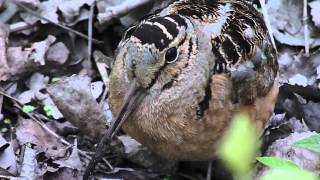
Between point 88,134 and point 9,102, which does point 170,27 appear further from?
point 9,102

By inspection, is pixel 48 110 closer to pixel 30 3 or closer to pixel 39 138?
pixel 39 138

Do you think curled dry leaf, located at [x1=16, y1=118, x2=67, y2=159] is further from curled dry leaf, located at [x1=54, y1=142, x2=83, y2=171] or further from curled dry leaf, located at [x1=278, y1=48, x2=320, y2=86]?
curled dry leaf, located at [x1=278, y1=48, x2=320, y2=86]

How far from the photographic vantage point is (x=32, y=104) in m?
3.55

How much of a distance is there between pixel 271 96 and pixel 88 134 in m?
1.11

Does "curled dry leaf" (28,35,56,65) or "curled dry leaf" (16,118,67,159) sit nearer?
"curled dry leaf" (16,118,67,159)

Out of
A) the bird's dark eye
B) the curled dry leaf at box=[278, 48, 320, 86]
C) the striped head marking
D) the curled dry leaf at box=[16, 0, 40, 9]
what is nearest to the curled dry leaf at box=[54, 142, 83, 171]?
the striped head marking

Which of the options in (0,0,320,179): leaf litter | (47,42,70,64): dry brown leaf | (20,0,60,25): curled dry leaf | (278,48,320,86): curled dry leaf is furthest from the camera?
(20,0,60,25): curled dry leaf

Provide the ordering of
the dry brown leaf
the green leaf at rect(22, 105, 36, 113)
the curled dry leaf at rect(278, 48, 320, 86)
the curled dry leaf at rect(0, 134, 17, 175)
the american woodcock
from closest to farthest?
the american woodcock → the curled dry leaf at rect(0, 134, 17, 175) → the green leaf at rect(22, 105, 36, 113) → the curled dry leaf at rect(278, 48, 320, 86) → the dry brown leaf

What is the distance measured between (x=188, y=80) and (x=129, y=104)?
0.30 m

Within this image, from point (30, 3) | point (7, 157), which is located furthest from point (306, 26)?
point (7, 157)

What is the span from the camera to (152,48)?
90.8 inches

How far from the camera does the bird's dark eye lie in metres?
2.40

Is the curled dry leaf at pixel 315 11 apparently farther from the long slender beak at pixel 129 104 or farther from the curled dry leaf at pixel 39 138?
the curled dry leaf at pixel 39 138

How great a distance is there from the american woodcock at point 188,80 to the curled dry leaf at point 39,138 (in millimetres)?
600
